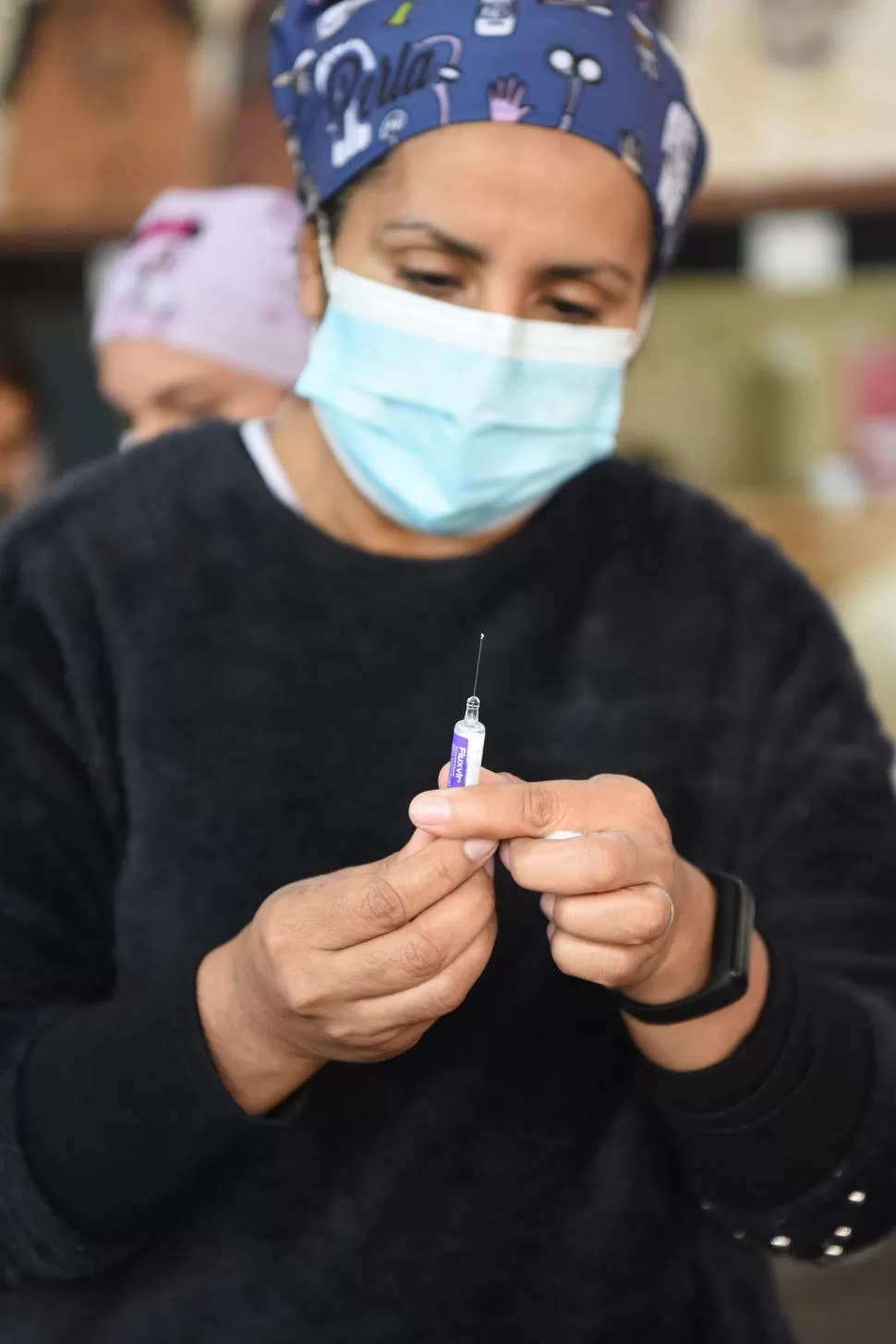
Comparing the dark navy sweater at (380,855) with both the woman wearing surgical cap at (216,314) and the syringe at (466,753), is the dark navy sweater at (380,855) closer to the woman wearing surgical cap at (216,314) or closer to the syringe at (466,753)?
the syringe at (466,753)

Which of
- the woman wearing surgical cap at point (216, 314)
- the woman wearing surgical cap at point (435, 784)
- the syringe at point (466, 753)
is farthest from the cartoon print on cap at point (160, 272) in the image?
the syringe at point (466, 753)

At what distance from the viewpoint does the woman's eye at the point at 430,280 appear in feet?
2.89

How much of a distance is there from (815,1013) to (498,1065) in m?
0.23

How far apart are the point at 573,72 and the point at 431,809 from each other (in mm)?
517

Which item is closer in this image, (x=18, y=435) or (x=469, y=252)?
(x=469, y=252)

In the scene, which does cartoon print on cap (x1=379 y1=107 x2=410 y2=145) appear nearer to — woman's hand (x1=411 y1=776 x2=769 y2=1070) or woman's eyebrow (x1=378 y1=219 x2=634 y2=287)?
woman's eyebrow (x1=378 y1=219 x2=634 y2=287)

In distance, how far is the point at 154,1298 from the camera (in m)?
0.87

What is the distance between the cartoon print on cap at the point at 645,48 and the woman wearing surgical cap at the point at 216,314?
0.65 metres

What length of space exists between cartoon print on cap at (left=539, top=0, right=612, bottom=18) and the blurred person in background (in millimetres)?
1837

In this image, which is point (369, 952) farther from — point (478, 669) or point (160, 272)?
point (160, 272)

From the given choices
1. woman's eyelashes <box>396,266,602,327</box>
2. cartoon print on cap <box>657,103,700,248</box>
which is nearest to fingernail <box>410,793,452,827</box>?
woman's eyelashes <box>396,266,602,327</box>

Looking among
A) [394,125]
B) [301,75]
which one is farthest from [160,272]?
[394,125]

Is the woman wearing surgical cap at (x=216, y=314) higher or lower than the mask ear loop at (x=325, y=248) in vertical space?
lower

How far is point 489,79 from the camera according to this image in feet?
2.77
